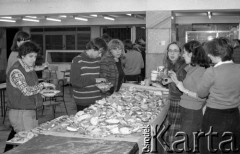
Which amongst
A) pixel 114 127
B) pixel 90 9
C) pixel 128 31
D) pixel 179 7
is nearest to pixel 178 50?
pixel 114 127

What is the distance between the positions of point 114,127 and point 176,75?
45.9 inches

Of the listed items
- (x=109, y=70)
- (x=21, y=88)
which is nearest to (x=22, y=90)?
(x=21, y=88)

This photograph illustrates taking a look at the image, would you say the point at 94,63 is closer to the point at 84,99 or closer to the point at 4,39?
the point at 84,99

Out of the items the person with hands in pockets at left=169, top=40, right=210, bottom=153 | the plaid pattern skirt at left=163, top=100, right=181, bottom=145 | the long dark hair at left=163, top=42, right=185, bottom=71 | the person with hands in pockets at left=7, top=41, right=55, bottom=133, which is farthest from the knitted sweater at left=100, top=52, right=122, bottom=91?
the person with hands in pockets at left=7, top=41, right=55, bottom=133

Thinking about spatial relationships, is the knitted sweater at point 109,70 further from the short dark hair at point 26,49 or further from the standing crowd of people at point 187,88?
the short dark hair at point 26,49

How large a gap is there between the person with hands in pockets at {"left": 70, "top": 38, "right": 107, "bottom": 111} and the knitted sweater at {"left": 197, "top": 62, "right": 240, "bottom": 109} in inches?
57.0

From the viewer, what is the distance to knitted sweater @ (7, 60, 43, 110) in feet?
10.7

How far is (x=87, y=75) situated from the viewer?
4.18m

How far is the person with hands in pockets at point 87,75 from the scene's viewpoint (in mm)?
4112

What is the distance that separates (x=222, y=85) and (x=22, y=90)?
1.84 m

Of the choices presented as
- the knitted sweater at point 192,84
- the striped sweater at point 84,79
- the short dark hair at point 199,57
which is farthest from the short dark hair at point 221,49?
the striped sweater at point 84,79

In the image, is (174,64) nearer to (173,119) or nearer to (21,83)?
(173,119)

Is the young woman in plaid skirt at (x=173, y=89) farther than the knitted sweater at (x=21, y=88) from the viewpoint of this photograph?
Yes

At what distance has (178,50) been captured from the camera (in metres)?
4.09
